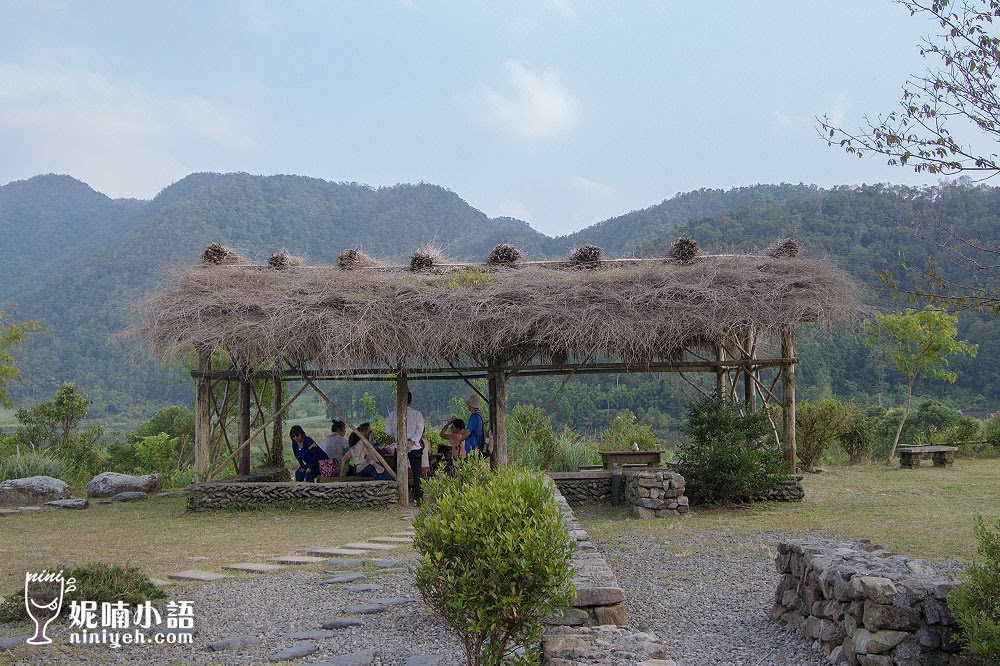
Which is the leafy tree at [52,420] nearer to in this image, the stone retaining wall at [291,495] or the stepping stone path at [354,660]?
the stone retaining wall at [291,495]

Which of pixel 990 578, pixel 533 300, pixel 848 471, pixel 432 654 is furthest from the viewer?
pixel 848 471

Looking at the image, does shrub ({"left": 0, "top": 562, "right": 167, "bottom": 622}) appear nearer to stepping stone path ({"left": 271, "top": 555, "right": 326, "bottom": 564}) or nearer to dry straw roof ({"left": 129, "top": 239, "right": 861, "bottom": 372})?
stepping stone path ({"left": 271, "top": 555, "right": 326, "bottom": 564})

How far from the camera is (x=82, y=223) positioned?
57.3m

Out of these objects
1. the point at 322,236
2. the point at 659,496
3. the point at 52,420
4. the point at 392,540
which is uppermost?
the point at 322,236

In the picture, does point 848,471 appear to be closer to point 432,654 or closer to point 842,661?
point 842,661

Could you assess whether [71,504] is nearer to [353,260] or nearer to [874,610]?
[353,260]

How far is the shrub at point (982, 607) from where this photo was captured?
11.7ft

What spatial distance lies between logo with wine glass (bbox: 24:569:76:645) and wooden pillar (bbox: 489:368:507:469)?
6.37 metres

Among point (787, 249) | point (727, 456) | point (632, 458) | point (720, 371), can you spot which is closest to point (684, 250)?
point (787, 249)

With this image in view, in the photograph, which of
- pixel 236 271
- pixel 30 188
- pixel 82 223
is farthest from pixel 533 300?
pixel 30 188

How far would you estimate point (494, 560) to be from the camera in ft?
10.6

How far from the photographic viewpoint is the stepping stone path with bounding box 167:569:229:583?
621cm

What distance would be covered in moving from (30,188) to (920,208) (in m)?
61.8

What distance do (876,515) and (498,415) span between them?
4.84 metres
